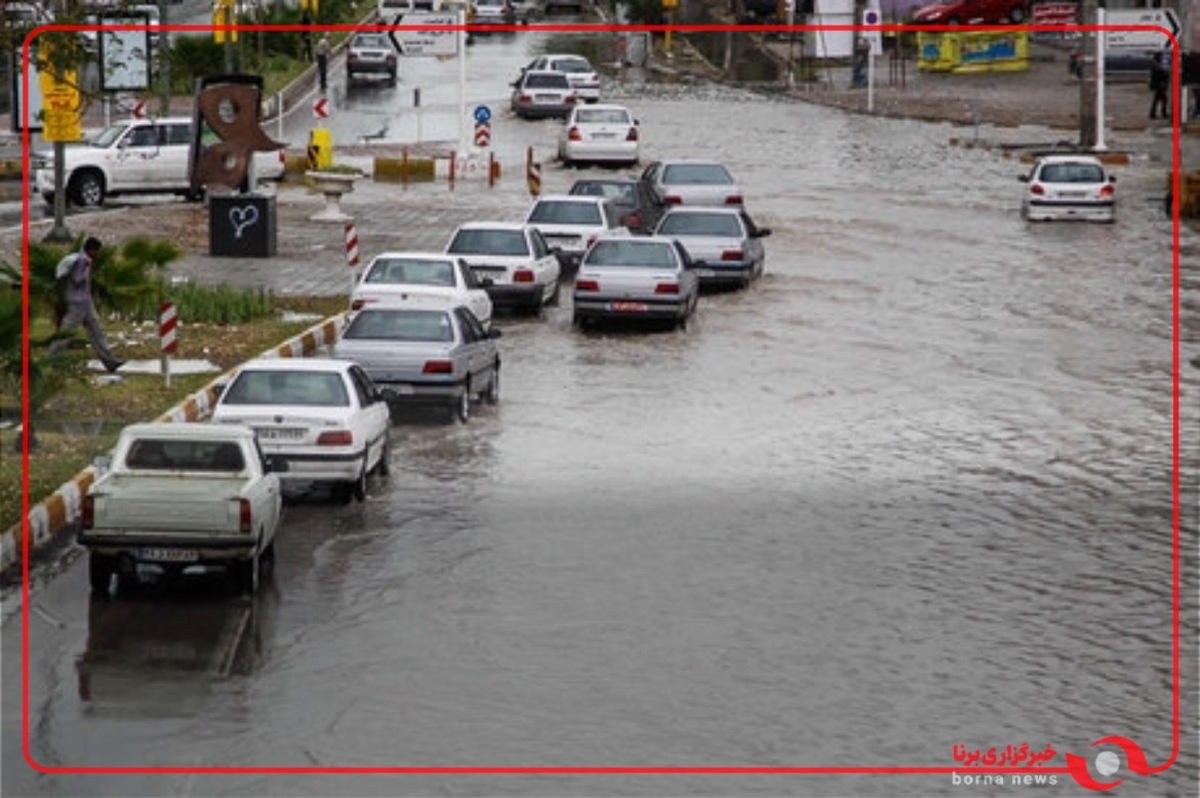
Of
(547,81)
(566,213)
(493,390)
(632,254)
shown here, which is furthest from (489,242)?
(547,81)

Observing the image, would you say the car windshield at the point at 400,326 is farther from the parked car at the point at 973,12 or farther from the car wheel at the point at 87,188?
the parked car at the point at 973,12

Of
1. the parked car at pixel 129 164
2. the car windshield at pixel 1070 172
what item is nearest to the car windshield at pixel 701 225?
the car windshield at pixel 1070 172

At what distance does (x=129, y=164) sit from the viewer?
5678 centimetres

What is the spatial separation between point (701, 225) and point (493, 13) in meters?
61.2

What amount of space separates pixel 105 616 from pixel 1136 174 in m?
45.2

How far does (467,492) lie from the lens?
27.2 m

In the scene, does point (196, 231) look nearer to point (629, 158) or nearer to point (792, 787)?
point (629, 158)

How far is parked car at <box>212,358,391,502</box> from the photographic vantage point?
83.7ft

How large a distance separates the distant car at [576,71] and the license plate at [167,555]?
2235 inches

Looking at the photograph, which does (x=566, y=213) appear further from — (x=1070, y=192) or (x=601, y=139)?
(x=601, y=139)

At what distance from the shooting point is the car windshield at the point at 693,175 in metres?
53.9

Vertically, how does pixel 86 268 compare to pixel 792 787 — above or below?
above

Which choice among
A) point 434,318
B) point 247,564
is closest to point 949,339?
point 434,318

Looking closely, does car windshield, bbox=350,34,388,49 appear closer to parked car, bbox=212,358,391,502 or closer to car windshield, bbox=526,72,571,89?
car windshield, bbox=526,72,571,89
